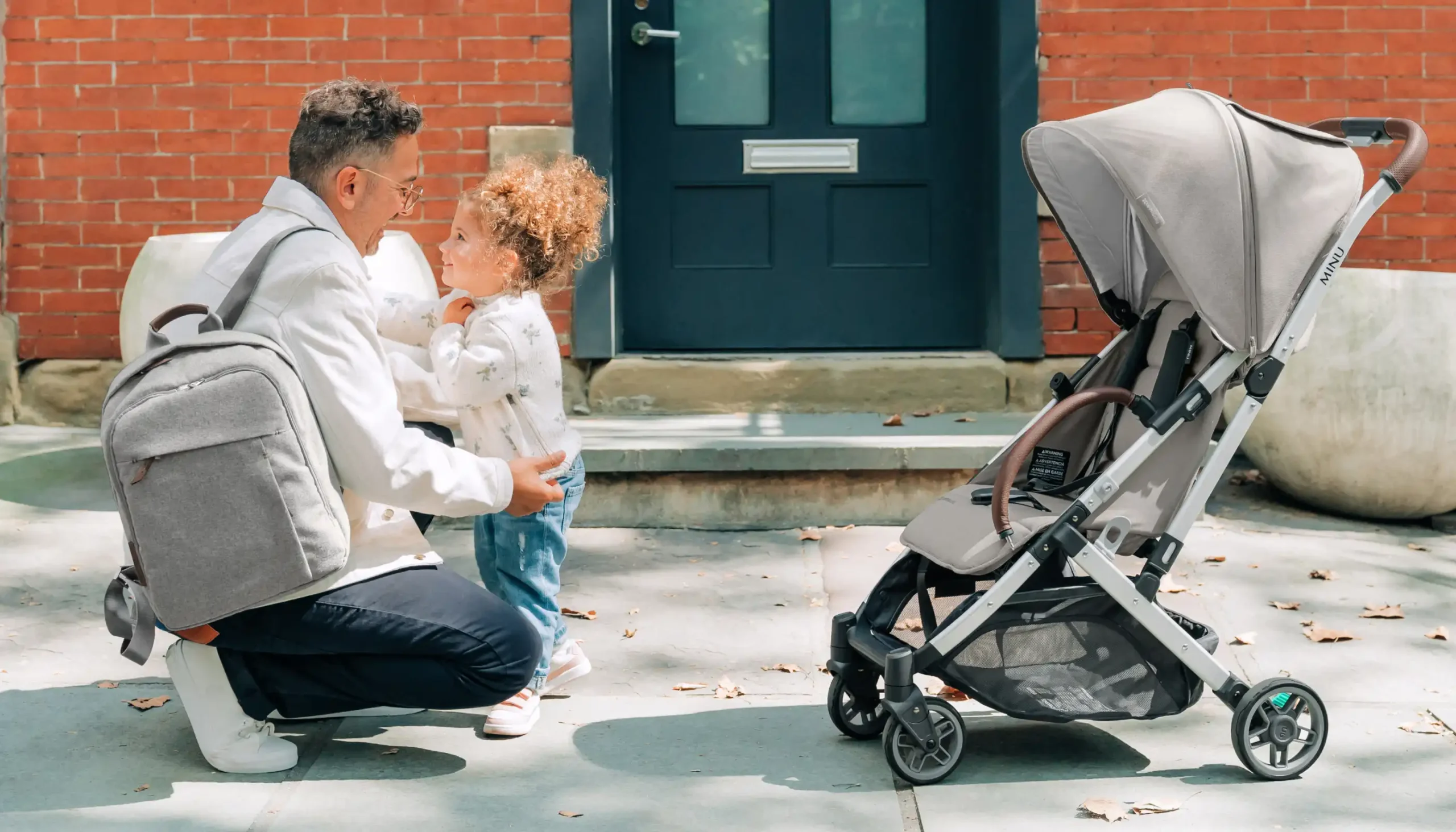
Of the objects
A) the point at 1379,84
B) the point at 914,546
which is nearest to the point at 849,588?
the point at 914,546

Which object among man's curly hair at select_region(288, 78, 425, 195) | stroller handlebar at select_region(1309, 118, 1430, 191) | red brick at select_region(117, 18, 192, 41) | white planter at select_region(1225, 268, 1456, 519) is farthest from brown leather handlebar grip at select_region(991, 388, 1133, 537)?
red brick at select_region(117, 18, 192, 41)

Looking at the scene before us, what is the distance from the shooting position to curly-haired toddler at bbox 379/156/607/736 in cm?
382

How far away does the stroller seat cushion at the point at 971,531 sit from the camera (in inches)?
137

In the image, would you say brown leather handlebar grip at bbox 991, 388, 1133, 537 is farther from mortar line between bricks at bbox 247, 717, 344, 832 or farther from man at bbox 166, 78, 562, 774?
mortar line between bricks at bbox 247, 717, 344, 832

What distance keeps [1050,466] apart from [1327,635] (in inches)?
52.0

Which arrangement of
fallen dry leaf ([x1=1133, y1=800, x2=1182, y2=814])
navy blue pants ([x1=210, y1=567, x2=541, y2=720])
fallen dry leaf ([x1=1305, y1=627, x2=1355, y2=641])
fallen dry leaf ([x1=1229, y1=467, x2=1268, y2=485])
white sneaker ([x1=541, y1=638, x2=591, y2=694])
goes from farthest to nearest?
fallen dry leaf ([x1=1229, y1=467, x2=1268, y2=485]) → fallen dry leaf ([x1=1305, y1=627, x2=1355, y2=641]) → white sneaker ([x1=541, y1=638, x2=591, y2=694]) → navy blue pants ([x1=210, y1=567, x2=541, y2=720]) → fallen dry leaf ([x1=1133, y1=800, x2=1182, y2=814])

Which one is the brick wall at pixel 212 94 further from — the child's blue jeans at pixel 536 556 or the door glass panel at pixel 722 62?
the child's blue jeans at pixel 536 556

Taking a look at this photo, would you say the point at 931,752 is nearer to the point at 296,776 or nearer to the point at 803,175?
the point at 296,776

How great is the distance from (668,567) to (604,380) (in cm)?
156

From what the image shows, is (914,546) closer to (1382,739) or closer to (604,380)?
(1382,739)

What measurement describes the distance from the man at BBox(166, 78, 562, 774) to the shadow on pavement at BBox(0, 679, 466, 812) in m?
0.11

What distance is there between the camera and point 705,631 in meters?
4.73

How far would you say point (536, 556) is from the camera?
3938 millimetres

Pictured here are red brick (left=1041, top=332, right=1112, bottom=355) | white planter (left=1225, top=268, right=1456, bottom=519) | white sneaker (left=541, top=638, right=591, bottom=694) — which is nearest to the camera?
white sneaker (left=541, top=638, right=591, bottom=694)
